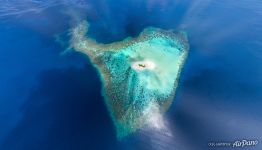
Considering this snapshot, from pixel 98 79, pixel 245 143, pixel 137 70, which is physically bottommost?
pixel 245 143

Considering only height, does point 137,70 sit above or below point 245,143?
above

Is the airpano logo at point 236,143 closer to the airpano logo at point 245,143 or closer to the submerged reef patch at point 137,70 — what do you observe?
the airpano logo at point 245,143

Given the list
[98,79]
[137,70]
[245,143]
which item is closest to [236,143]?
[245,143]

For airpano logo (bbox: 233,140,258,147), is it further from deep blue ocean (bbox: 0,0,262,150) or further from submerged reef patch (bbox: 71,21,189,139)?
submerged reef patch (bbox: 71,21,189,139)

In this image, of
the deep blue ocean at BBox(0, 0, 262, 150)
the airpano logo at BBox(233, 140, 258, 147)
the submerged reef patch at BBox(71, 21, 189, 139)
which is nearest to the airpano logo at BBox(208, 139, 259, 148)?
the airpano logo at BBox(233, 140, 258, 147)

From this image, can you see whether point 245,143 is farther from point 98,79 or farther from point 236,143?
point 98,79
